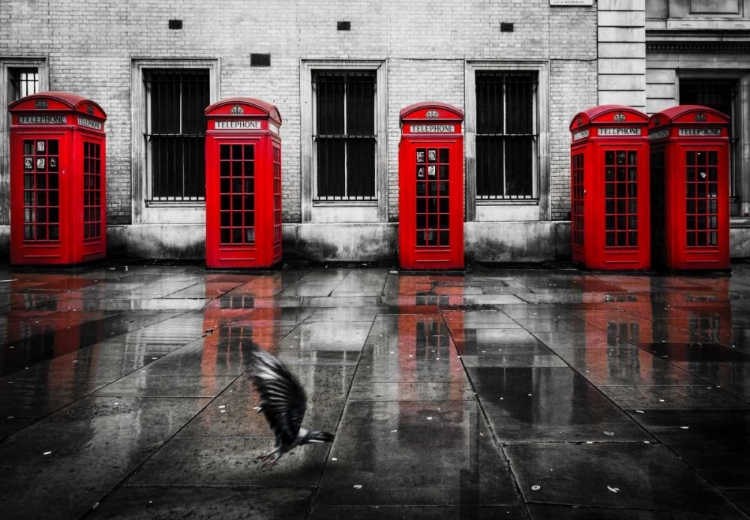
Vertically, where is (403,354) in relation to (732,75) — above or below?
below

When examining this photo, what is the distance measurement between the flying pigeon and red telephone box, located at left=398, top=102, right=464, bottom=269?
386 inches

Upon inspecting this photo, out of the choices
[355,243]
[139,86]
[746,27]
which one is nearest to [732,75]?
[746,27]

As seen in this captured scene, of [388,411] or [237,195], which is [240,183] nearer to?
[237,195]

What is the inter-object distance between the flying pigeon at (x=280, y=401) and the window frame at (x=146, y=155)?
485 inches

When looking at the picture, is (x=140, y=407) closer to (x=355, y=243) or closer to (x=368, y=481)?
Result: (x=368, y=481)

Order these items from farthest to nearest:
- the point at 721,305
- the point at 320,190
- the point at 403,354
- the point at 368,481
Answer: the point at 320,190
the point at 721,305
the point at 403,354
the point at 368,481

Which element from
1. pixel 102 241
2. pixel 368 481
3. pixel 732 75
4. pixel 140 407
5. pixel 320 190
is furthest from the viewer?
pixel 732 75

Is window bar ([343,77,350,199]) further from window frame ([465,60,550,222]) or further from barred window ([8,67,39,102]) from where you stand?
barred window ([8,67,39,102])

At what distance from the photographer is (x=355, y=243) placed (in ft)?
48.7

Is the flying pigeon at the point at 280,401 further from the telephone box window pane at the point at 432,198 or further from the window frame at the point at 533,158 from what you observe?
the window frame at the point at 533,158

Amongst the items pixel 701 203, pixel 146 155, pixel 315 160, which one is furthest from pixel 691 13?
pixel 146 155

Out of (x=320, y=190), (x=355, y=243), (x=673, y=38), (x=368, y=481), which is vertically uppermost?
(x=673, y=38)

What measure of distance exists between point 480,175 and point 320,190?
3628 millimetres

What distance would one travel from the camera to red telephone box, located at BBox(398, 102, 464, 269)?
41.6ft
